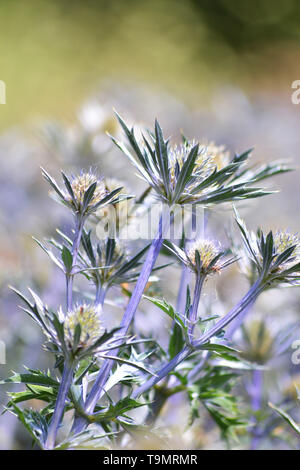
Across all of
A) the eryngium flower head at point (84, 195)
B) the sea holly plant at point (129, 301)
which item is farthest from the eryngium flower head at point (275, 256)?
the eryngium flower head at point (84, 195)

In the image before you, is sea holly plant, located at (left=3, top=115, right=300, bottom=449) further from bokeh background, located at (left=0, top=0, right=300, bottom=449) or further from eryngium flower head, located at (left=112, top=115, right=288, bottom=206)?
bokeh background, located at (left=0, top=0, right=300, bottom=449)

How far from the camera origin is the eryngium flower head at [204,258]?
1.40 ft

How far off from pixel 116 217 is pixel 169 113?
4.59 ft

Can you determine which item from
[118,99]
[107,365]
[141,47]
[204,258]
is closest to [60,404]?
[107,365]

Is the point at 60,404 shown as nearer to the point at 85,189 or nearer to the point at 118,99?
the point at 85,189

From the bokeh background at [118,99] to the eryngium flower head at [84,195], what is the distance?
0.14m

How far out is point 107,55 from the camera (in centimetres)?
456

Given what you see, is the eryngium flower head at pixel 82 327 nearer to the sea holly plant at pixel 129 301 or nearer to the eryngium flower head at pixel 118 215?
the sea holly plant at pixel 129 301

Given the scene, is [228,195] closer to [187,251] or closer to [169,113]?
[187,251]

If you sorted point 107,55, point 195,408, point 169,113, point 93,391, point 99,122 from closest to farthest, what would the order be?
point 93,391, point 195,408, point 99,122, point 169,113, point 107,55

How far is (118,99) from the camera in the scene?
1845mm

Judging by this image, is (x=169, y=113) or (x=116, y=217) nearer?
(x=116, y=217)

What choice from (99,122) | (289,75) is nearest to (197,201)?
(99,122)
